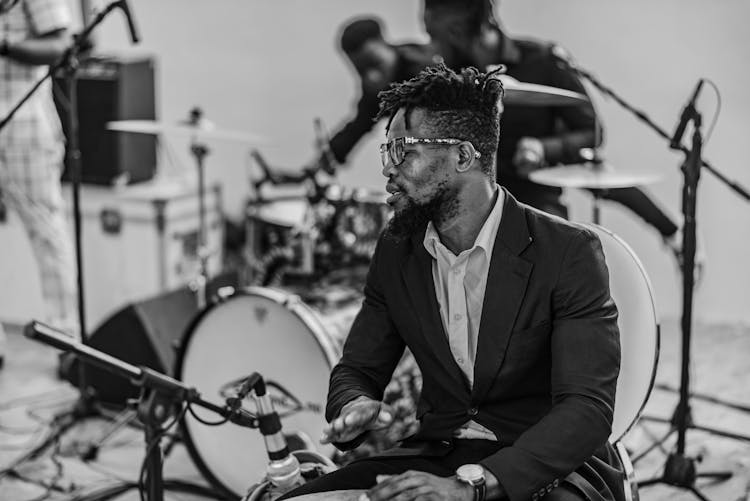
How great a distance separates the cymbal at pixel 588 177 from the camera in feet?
9.79

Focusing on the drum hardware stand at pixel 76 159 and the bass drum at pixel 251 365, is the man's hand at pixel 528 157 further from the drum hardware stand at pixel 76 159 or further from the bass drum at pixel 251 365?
the drum hardware stand at pixel 76 159

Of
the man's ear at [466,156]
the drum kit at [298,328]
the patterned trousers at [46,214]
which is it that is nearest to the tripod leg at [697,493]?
the drum kit at [298,328]

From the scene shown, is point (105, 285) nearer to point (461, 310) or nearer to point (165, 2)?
point (165, 2)

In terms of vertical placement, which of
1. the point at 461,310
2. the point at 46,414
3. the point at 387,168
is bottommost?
the point at 46,414

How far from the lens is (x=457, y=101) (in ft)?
6.18

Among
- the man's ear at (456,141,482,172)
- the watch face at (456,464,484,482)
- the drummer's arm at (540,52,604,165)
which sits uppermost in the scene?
the man's ear at (456,141,482,172)

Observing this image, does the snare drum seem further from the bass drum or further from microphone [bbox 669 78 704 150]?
microphone [bbox 669 78 704 150]

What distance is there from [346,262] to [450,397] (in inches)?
62.5

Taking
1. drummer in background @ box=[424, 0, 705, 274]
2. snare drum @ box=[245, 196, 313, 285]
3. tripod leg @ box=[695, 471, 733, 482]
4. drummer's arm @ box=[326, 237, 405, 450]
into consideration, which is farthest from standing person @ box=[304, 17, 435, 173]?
drummer's arm @ box=[326, 237, 405, 450]

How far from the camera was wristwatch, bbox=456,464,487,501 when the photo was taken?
1.67 meters

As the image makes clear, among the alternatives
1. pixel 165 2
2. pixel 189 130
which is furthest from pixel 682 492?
pixel 165 2

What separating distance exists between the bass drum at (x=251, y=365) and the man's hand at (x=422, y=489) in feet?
3.67

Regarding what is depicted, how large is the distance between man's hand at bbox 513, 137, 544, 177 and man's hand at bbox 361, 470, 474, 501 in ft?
5.48

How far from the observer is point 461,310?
75.4 inches
